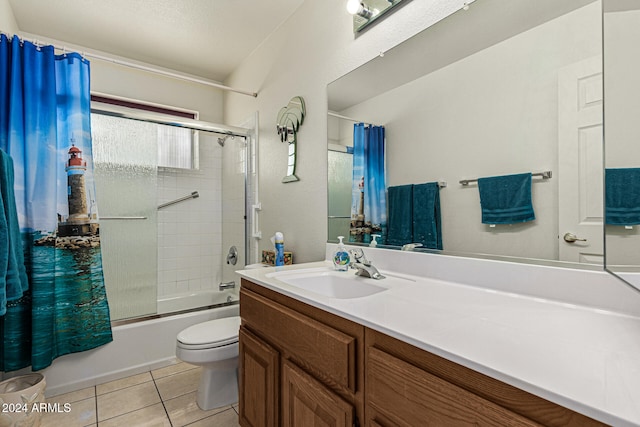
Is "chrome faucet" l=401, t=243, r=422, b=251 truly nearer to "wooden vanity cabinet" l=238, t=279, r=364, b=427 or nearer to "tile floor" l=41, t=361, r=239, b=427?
"wooden vanity cabinet" l=238, t=279, r=364, b=427

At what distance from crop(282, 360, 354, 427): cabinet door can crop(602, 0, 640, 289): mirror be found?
0.77m

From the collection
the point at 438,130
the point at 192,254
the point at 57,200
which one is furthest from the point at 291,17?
the point at 192,254

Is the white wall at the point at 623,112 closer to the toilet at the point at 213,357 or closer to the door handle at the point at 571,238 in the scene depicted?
the door handle at the point at 571,238

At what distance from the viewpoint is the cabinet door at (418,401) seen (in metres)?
0.58

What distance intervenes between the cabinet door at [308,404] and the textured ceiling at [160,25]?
2.33 meters

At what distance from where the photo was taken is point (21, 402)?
1.50 metres

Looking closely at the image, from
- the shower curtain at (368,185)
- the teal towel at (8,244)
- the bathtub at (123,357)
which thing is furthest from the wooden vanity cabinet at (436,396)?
the bathtub at (123,357)

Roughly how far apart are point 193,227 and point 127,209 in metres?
0.76

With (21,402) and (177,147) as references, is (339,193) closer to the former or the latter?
(177,147)

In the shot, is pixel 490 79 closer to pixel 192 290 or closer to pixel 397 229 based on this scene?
pixel 397 229

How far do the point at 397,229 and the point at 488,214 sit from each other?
0.43 meters

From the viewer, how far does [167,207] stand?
2.91 meters

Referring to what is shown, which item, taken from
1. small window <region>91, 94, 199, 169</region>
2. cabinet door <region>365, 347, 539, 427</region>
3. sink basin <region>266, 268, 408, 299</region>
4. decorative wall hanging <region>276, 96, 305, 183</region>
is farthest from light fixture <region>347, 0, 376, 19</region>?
small window <region>91, 94, 199, 169</region>

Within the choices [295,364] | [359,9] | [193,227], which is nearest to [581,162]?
[295,364]
